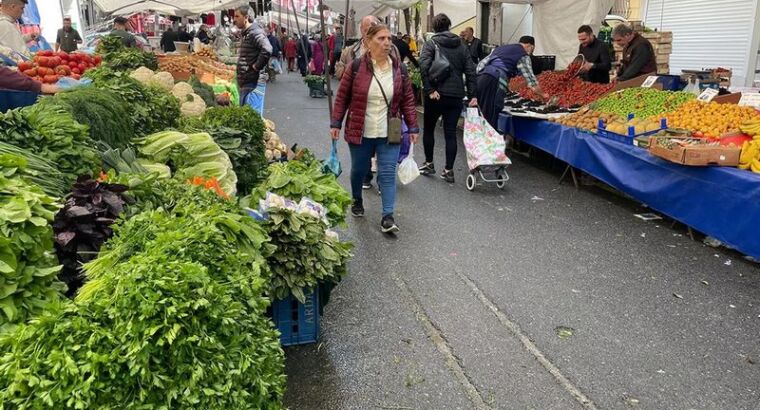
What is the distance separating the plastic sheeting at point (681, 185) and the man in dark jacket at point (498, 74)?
3.00 ft

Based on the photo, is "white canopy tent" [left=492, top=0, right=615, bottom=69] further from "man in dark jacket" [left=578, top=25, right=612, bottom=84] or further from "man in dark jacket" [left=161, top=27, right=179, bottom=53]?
"man in dark jacket" [left=161, top=27, right=179, bottom=53]

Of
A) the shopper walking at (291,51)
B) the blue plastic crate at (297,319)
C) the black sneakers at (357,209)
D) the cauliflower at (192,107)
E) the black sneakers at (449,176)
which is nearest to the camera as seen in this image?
the blue plastic crate at (297,319)

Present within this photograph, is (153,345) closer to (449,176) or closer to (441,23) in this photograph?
(449,176)

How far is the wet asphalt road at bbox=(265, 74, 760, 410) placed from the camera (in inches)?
123

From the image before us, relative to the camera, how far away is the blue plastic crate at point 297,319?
3359mm

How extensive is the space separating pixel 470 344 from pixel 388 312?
67cm

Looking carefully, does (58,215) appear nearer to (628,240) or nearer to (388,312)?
(388,312)

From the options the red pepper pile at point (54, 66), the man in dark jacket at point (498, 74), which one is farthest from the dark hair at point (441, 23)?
the red pepper pile at point (54, 66)

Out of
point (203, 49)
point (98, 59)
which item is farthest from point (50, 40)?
point (98, 59)

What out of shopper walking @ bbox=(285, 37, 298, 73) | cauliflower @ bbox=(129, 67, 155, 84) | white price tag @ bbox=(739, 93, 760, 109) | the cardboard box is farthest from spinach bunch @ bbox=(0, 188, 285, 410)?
shopper walking @ bbox=(285, 37, 298, 73)

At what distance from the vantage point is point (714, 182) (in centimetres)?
498

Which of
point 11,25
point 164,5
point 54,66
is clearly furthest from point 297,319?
point 164,5

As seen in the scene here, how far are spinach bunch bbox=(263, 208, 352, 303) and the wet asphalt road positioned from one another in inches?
19.5

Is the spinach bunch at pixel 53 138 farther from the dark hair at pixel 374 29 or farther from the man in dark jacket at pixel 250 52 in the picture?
the man in dark jacket at pixel 250 52
